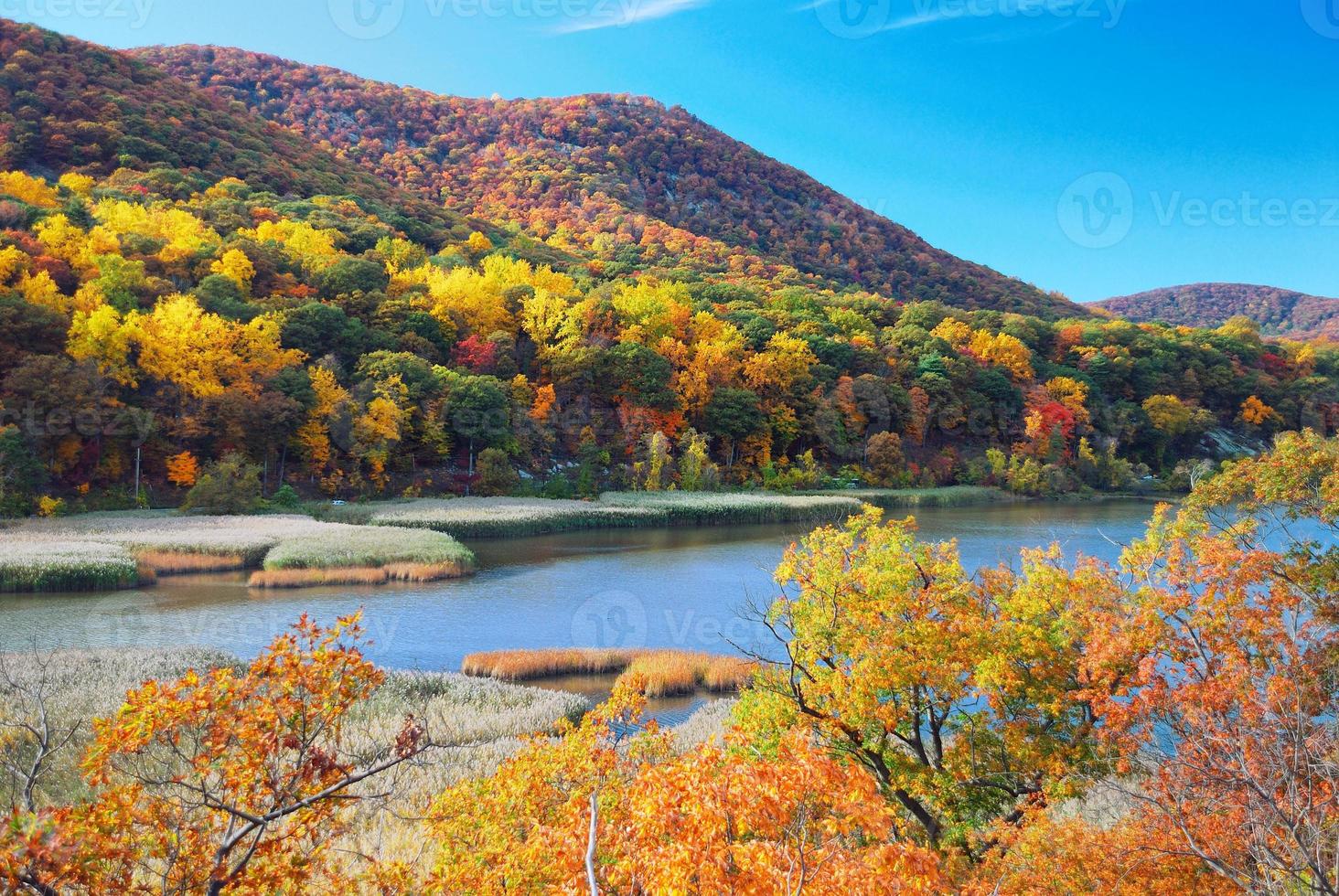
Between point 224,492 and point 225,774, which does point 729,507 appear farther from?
point 225,774

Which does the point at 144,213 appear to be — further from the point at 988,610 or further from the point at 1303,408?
the point at 1303,408

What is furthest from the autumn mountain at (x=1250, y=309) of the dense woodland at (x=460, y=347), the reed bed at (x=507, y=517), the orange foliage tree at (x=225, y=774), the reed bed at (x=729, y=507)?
the orange foliage tree at (x=225, y=774)

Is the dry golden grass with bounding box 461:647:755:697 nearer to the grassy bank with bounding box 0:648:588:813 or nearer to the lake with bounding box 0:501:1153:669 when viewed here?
the lake with bounding box 0:501:1153:669

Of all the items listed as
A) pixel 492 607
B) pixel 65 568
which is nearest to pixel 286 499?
pixel 65 568

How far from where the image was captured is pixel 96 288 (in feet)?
142

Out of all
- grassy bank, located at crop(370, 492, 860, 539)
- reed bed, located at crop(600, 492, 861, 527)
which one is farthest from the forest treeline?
reed bed, located at crop(600, 492, 861, 527)

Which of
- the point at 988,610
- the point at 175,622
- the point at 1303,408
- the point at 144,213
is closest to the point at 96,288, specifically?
the point at 144,213

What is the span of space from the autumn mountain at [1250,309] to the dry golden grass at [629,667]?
186 metres

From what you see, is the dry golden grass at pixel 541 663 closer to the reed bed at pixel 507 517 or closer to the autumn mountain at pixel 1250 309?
the reed bed at pixel 507 517

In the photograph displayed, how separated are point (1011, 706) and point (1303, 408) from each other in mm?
100269

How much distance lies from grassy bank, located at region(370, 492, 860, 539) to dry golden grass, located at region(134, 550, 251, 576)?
9.39 metres

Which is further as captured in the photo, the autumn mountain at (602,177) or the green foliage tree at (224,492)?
the autumn mountain at (602,177)

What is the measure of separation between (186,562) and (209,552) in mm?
952

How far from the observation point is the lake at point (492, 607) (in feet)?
66.9
